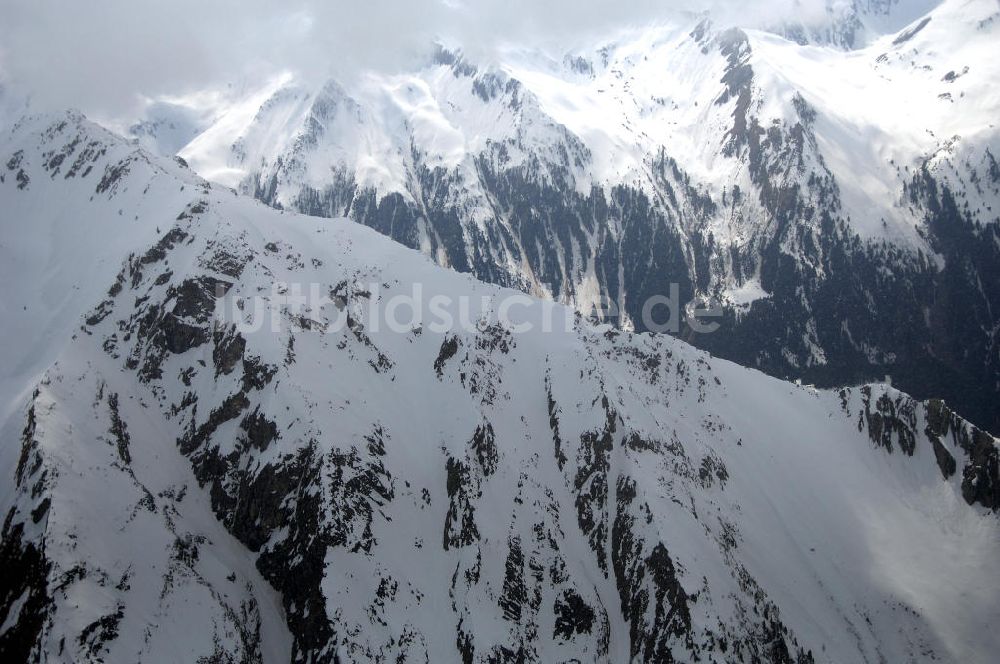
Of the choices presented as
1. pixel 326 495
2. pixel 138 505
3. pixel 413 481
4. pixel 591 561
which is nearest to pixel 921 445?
pixel 591 561

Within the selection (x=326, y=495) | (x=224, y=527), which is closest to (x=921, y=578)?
(x=326, y=495)

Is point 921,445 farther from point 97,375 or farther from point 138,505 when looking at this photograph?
point 97,375

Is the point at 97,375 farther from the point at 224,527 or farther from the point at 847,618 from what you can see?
the point at 847,618

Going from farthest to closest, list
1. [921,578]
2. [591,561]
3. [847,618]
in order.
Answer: [921,578] < [847,618] < [591,561]

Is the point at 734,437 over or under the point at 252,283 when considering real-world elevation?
under

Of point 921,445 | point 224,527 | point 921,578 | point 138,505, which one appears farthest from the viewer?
point 921,445

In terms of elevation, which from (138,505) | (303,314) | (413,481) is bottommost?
(138,505)

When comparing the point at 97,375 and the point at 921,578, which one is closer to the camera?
the point at 97,375
